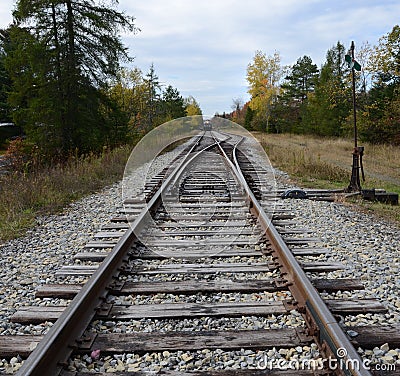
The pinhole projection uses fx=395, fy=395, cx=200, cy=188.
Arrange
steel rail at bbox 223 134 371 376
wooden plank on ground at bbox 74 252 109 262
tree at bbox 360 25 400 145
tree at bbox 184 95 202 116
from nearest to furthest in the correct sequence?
steel rail at bbox 223 134 371 376 < wooden plank on ground at bbox 74 252 109 262 < tree at bbox 184 95 202 116 < tree at bbox 360 25 400 145

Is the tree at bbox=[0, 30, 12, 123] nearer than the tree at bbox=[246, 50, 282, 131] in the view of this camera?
Yes

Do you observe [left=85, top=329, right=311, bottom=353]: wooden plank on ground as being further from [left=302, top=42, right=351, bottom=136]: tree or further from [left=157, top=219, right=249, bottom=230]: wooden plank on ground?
[left=302, top=42, right=351, bottom=136]: tree

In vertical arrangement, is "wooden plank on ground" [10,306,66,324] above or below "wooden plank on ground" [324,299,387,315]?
below

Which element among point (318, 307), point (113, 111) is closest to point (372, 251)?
point (318, 307)

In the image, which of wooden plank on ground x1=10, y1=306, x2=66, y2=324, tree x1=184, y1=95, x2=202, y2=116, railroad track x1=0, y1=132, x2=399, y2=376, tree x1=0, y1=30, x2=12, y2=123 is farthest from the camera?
tree x1=0, y1=30, x2=12, y2=123

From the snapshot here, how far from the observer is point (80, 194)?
7707 millimetres

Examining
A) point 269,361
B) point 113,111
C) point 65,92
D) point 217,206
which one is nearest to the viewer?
point 269,361

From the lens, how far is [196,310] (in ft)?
9.56

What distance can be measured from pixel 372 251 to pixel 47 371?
3.37 m

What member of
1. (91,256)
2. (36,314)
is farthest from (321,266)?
(36,314)

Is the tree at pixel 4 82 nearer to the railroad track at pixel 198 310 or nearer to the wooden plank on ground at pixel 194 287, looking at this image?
the railroad track at pixel 198 310

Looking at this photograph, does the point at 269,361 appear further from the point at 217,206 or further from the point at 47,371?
the point at 217,206

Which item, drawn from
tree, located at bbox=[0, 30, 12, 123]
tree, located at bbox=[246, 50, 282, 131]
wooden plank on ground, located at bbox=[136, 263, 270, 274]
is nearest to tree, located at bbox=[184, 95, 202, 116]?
wooden plank on ground, located at bbox=[136, 263, 270, 274]

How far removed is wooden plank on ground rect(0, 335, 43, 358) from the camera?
242 cm
